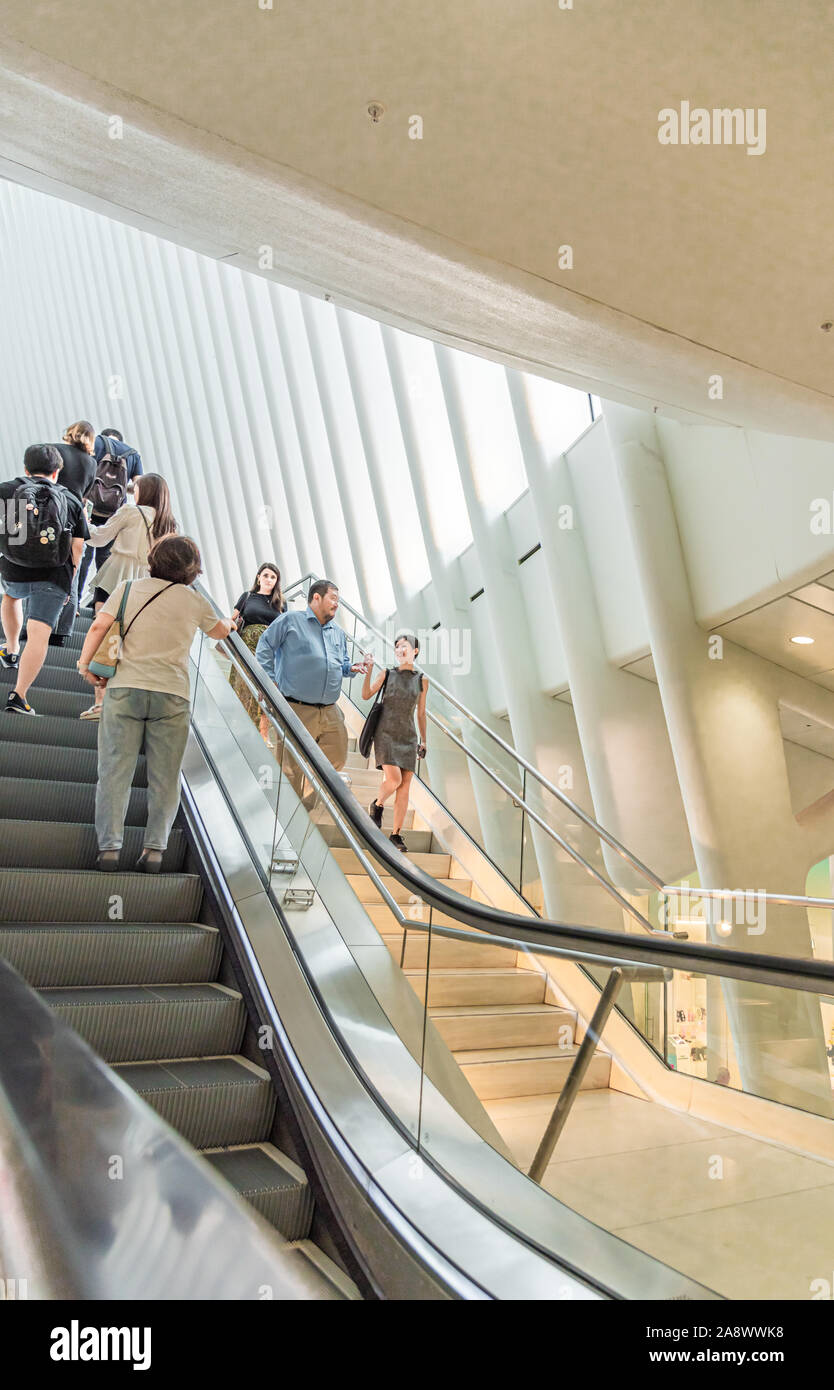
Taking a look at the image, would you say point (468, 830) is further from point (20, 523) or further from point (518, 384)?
point (518, 384)

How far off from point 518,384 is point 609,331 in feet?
27.2

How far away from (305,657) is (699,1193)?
4.85 m

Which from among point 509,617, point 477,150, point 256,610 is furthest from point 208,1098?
point 509,617

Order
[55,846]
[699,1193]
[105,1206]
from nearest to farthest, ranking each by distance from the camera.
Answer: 1. [105,1206]
2. [699,1193]
3. [55,846]

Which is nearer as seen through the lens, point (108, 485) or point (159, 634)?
point (159, 634)

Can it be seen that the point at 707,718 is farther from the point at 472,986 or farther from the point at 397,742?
the point at 472,986

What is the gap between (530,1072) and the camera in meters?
3.02

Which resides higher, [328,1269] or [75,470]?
[75,470]

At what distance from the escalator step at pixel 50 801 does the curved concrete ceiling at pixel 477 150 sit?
277 cm

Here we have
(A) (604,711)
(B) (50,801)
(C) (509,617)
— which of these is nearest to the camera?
(B) (50,801)

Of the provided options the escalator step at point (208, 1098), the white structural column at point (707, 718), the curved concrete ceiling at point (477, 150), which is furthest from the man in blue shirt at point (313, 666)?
the white structural column at point (707, 718)

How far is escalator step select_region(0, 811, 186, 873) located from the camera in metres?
4.43

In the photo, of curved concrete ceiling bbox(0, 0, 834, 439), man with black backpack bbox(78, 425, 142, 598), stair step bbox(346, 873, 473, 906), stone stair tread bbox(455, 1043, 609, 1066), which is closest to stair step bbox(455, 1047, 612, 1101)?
stone stair tread bbox(455, 1043, 609, 1066)

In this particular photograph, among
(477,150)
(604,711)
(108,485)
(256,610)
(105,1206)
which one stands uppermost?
(108,485)
